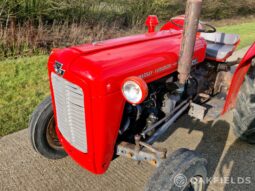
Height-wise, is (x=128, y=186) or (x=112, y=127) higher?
(x=112, y=127)

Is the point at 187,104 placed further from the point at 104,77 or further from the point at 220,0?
the point at 220,0

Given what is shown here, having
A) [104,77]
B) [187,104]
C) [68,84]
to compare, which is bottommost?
[187,104]

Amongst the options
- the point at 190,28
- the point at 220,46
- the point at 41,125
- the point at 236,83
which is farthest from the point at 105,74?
the point at 220,46

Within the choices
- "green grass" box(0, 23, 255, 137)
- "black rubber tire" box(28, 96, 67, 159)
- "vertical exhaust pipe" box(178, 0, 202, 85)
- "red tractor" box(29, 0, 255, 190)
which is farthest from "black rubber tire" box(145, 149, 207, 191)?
"green grass" box(0, 23, 255, 137)

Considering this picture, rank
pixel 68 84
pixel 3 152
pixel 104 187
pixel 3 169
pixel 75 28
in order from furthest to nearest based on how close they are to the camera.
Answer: pixel 75 28 → pixel 3 152 → pixel 3 169 → pixel 104 187 → pixel 68 84

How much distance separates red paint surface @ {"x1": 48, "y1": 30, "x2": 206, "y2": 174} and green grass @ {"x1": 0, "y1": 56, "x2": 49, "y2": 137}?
1301mm

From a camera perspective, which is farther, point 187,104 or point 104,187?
point 187,104

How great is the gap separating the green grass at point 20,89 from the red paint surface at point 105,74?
1.30 metres

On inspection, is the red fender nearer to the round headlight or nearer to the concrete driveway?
the concrete driveway

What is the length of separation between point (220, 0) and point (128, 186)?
1538 cm

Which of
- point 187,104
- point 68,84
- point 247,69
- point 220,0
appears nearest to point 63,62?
point 68,84

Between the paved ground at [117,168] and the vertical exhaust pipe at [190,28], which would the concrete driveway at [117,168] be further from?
the vertical exhaust pipe at [190,28]

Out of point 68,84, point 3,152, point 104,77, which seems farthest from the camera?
point 3,152

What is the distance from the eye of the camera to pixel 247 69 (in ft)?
8.77
